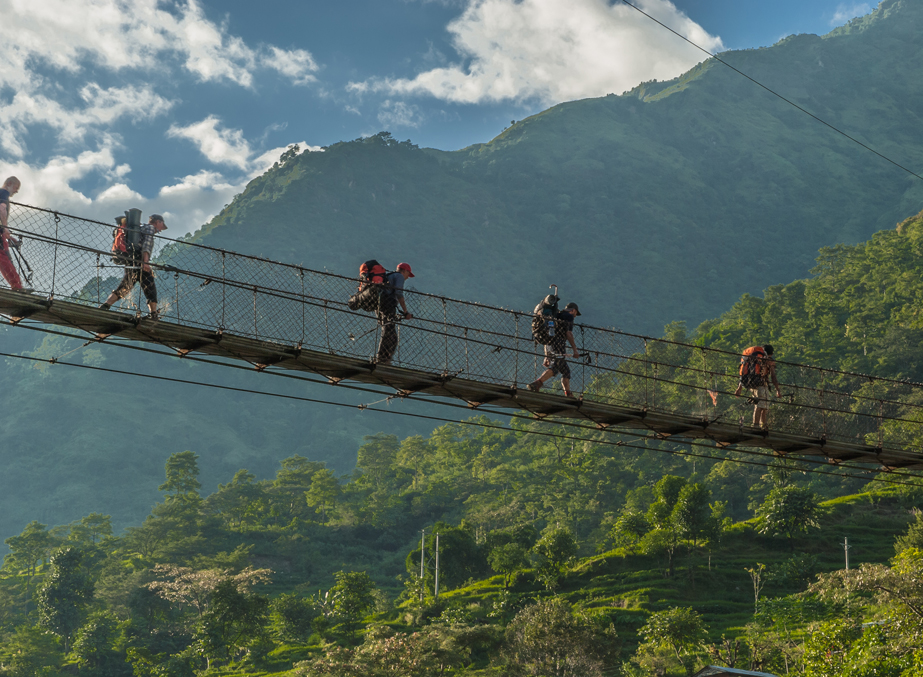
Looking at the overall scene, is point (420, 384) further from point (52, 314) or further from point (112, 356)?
point (112, 356)

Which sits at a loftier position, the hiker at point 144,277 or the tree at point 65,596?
the hiker at point 144,277

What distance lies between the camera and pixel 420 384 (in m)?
9.40

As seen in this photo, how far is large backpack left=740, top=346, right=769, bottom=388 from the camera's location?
43.0 feet

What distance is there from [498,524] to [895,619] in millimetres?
53332

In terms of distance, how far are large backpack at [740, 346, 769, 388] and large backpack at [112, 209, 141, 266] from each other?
356 inches

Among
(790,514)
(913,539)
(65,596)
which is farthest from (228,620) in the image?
(913,539)

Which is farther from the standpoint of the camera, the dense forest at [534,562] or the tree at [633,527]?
the tree at [633,527]

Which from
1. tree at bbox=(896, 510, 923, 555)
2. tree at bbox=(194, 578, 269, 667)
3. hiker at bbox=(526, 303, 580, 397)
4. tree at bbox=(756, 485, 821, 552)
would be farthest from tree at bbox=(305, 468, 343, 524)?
hiker at bbox=(526, 303, 580, 397)

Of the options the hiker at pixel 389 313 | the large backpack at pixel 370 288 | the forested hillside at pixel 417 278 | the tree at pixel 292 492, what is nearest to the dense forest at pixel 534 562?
the tree at pixel 292 492

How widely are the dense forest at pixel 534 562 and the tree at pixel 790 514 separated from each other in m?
0.14

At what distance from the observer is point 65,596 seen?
52.2m

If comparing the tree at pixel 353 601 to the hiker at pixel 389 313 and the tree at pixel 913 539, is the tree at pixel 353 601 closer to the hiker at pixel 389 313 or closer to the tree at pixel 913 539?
the tree at pixel 913 539

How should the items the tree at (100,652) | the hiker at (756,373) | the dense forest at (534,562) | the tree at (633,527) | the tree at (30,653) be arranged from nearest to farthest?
the hiker at (756,373) < the dense forest at (534,562) < the tree at (30,653) < the tree at (100,652) < the tree at (633,527)

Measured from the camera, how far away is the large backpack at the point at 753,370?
13.1 metres
